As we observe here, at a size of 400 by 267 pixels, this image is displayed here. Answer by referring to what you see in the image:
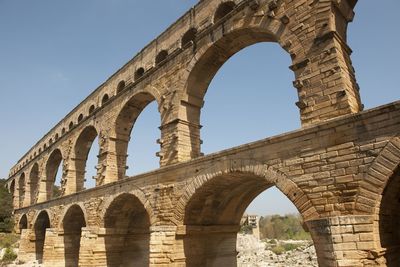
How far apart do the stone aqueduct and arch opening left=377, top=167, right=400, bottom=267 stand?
3 centimetres

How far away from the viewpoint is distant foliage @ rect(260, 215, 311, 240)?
1916 inches

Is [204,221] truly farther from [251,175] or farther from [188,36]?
[188,36]

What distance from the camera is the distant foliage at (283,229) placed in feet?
160

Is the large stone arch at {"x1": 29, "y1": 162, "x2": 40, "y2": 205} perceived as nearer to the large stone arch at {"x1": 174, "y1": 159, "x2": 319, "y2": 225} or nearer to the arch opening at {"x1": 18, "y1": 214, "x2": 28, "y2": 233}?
the arch opening at {"x1": 18, "y1": 214, "x2": 28, "y2": 233}

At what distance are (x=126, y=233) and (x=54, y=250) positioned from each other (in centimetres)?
576

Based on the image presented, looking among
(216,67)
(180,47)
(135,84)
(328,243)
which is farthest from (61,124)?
(328,243)

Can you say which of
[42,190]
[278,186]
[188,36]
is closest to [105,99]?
[188,36]

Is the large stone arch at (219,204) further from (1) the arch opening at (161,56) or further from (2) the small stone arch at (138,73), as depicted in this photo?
(2) the small stone arch at (138,73)

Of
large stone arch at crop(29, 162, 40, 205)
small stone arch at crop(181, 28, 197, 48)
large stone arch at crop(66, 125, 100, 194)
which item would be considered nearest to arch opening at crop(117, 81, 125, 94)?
large stone arch at crop(66, 125, 100, 194)

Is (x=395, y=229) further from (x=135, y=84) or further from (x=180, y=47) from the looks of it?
(x=135, y=84)

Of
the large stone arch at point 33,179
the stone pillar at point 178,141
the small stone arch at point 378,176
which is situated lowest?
the small stone arch at point 378,176

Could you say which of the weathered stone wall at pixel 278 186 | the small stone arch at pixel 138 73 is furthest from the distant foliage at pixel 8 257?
the small stone arch at pixel 138 73

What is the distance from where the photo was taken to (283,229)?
56.8 meters

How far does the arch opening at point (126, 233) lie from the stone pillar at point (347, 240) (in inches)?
311
